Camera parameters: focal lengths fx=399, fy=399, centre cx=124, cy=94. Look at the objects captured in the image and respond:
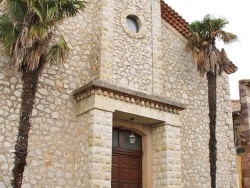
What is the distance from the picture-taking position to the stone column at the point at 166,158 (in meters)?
12.2

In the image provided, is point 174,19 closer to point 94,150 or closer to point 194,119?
point 194,119

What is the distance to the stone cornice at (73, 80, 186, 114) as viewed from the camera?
443 inches

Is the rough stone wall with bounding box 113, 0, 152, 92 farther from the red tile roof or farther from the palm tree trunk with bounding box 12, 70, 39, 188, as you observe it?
the palm tree trunk with bounding box 12, 70, 39, 188

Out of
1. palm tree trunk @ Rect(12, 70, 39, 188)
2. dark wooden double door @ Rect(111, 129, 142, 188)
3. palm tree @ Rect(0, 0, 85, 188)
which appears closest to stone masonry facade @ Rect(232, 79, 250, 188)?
dark wooden double door @ Rect(111, 129, 142, 188)

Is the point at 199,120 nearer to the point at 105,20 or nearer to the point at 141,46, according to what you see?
the point at 141,46

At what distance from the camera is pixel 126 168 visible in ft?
41.7

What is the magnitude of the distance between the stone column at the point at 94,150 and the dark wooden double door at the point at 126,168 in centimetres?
152

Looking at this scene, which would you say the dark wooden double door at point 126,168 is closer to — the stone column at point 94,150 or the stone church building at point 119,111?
the stone church building at point 119,111

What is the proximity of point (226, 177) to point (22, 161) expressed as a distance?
9.12 metres

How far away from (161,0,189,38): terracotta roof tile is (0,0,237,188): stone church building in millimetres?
39

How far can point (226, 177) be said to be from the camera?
50.0 ft

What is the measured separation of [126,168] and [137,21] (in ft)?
16.4

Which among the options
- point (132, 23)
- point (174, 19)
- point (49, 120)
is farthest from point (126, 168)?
point (174, 19)

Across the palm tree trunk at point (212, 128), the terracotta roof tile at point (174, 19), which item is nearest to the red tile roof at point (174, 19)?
the terracotta roof tile at point (174, 19)
